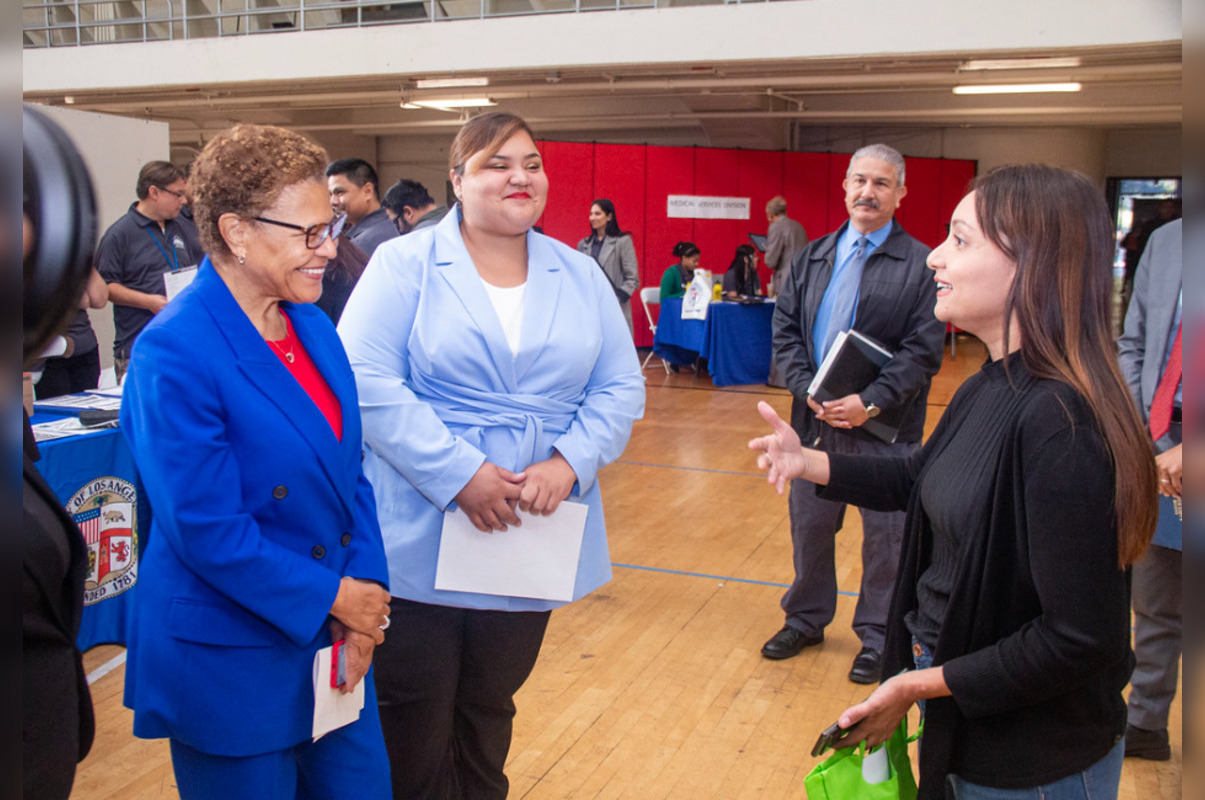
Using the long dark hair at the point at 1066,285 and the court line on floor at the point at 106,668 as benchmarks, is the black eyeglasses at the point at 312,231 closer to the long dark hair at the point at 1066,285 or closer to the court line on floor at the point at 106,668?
the long dark hair at the point at 1066,285

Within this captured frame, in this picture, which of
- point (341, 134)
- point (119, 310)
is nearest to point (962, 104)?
point (341, 134)

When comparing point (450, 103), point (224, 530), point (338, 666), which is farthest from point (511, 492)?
point (450, 103)

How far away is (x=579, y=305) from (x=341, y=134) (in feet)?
59.2

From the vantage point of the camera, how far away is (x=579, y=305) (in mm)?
2082

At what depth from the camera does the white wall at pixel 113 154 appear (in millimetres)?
6664

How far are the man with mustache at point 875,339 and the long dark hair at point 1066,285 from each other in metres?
1.83

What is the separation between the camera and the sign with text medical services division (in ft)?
45.7

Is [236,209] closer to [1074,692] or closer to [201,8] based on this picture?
[1074,692]

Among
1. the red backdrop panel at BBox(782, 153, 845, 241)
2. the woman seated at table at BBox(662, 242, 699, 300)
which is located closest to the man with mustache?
the woman seated at table at BBox(662, 242, 699, 300)

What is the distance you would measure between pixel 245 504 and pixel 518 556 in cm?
66

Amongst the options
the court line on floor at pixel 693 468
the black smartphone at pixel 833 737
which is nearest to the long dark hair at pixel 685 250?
the court line on floor at pixel 693 468

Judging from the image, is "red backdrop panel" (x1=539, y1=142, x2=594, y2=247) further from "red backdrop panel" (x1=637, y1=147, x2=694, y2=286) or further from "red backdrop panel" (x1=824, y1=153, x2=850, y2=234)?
"red backdrop panel" (x1=824, y1=153, x2=850, y2=234)

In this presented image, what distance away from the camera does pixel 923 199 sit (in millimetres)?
14961

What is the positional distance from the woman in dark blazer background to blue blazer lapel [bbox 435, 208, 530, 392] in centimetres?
677
